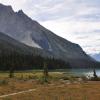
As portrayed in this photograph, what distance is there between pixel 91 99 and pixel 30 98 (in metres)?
6.68

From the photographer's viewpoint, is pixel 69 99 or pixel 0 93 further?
pixel 0 93

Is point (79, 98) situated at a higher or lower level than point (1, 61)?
lower

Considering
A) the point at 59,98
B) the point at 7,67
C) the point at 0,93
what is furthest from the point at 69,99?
the point at 7,67

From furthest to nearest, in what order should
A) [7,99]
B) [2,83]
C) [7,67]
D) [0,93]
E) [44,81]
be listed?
1. [7,67]
2. [44,81]
3. [2,83]
4. [0,93]
5. [7,99]

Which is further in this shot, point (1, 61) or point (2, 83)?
point (1, 61)

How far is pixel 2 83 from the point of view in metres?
52.8

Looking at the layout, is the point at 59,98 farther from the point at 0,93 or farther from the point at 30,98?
the point at 0,93

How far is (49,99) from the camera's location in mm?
34281

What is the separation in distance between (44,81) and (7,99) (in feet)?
94.5

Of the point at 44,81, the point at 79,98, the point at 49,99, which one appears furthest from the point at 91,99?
the point at 44,81

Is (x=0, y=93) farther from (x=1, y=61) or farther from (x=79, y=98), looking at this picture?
(x=1, y=61)

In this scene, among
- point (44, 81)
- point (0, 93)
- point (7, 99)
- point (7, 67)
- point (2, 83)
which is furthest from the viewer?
point (7, 67)

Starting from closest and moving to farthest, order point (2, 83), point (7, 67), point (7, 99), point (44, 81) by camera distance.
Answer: point (7, 99) < point (2, 83) < point (44, 81) < point (7, 67)

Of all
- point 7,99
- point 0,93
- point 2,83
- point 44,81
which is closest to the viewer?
point 7,99
